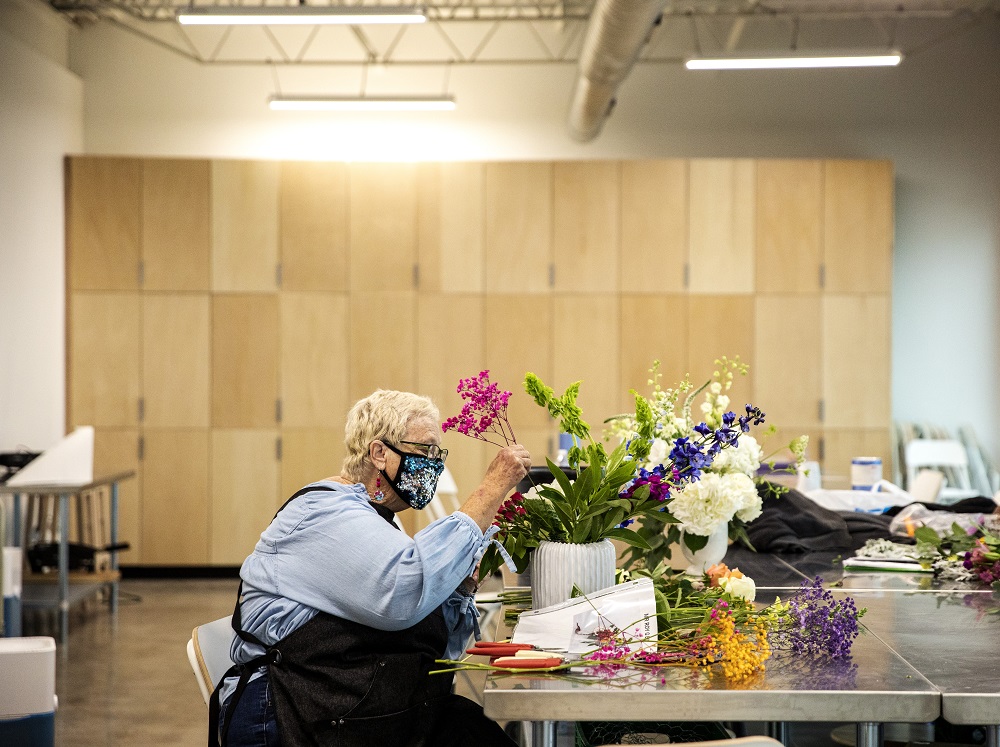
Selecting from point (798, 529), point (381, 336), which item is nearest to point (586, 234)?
point (381, 336)

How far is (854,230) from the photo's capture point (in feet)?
25.3

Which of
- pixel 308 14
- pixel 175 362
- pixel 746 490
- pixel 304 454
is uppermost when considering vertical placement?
pixel 308 14

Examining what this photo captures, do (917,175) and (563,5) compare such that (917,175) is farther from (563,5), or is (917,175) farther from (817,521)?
(817,521)

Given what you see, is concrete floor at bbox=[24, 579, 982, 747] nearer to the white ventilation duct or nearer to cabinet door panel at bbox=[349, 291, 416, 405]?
cabinet door panel at bbox=[349, 291, 416, 405]

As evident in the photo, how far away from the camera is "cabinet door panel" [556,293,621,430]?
774 cm

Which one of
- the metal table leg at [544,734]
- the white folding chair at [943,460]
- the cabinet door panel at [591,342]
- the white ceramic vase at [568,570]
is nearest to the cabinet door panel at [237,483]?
the cabinet door panel at [591,342]

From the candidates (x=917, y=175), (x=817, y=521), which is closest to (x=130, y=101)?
(x=917, y=175)

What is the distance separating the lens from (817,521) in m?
3.38

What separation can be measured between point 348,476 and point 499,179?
5734 millimetres

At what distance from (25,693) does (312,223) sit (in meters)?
5.16

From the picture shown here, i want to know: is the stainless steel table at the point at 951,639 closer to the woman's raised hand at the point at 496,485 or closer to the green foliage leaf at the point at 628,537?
the green foliage leaf at the point at 628,537

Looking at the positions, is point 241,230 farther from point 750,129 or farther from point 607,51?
point 750,129

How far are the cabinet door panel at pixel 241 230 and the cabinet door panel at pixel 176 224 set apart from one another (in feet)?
0.22

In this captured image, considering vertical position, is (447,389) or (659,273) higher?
(659,273)
